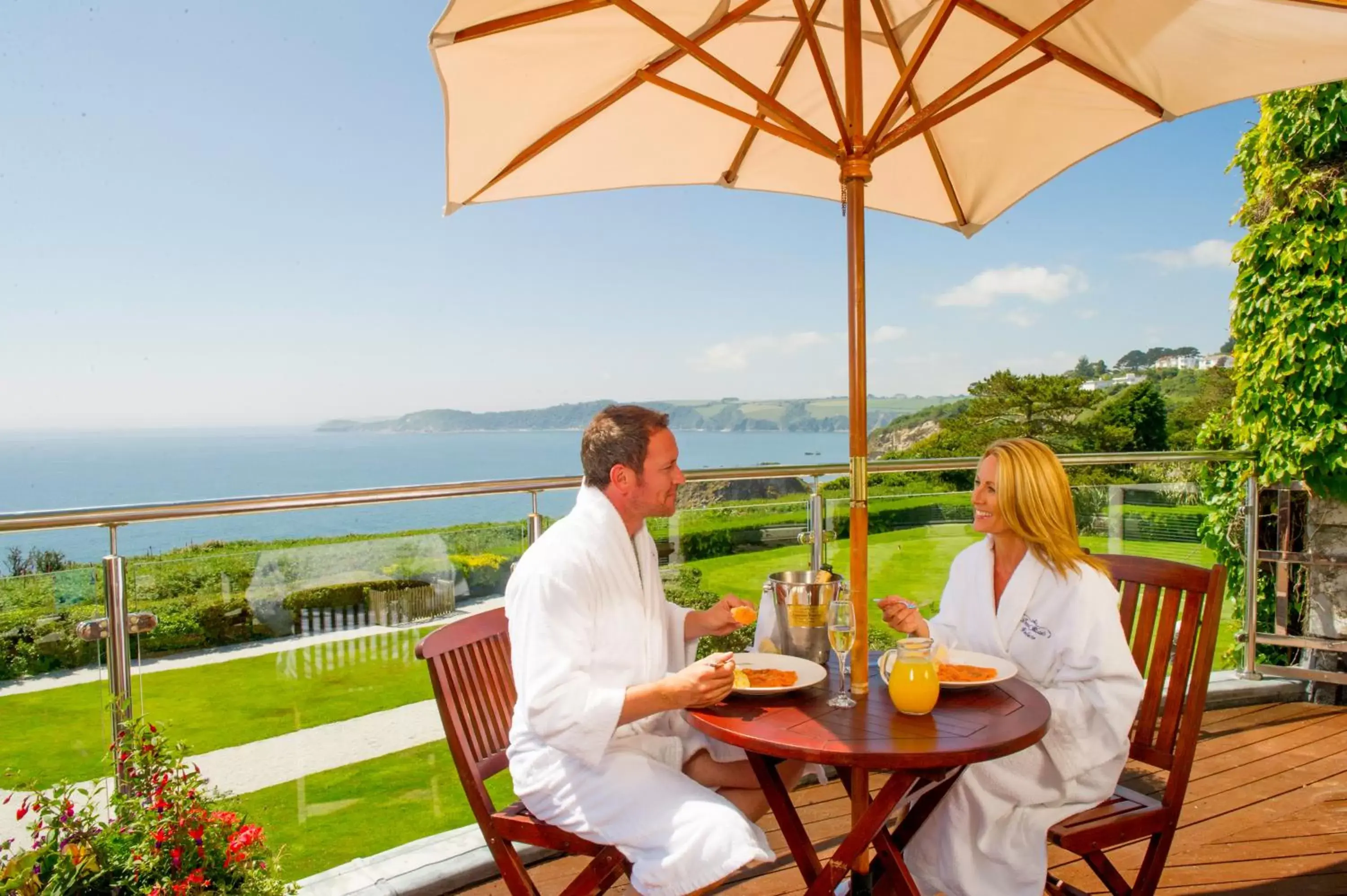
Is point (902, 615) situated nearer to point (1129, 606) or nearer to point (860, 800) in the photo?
point (860, 800)

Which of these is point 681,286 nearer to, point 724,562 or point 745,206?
point 745,206

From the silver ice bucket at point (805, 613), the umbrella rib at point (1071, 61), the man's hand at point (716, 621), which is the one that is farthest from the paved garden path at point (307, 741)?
the umbrella rib at point (1071, 61)

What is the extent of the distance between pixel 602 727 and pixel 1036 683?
1.16 meters

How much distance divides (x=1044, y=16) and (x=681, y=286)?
63.9m

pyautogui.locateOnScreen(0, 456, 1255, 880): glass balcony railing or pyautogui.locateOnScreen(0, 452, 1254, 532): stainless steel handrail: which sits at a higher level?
pyautogui.locateOnScreen(0, 452, 1254, 532): stainless steel handrail

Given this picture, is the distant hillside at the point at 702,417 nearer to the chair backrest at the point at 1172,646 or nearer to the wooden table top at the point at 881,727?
the chair backrest at the point at 1172,646

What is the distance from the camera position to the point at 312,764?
270 centimetres

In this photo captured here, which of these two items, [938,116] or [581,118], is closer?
[938,116]

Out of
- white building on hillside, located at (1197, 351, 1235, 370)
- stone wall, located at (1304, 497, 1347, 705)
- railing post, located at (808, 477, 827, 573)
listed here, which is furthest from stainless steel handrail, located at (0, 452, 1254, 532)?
white building on hillside, located at (1197, 351, 1235, 370)

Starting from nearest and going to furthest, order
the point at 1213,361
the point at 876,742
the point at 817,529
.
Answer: the point at 876,742
the point at 817,529
the point at 1213,361

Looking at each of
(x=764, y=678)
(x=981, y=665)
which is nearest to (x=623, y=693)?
(x=764, y=678)

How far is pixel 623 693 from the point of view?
1.88 m

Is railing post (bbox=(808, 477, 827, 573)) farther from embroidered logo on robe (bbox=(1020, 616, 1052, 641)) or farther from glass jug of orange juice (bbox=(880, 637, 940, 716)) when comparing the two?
glass jug of orange juice (bbox=(880, 637, 940, 716))

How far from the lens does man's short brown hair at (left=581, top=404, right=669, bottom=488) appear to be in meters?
2.16
